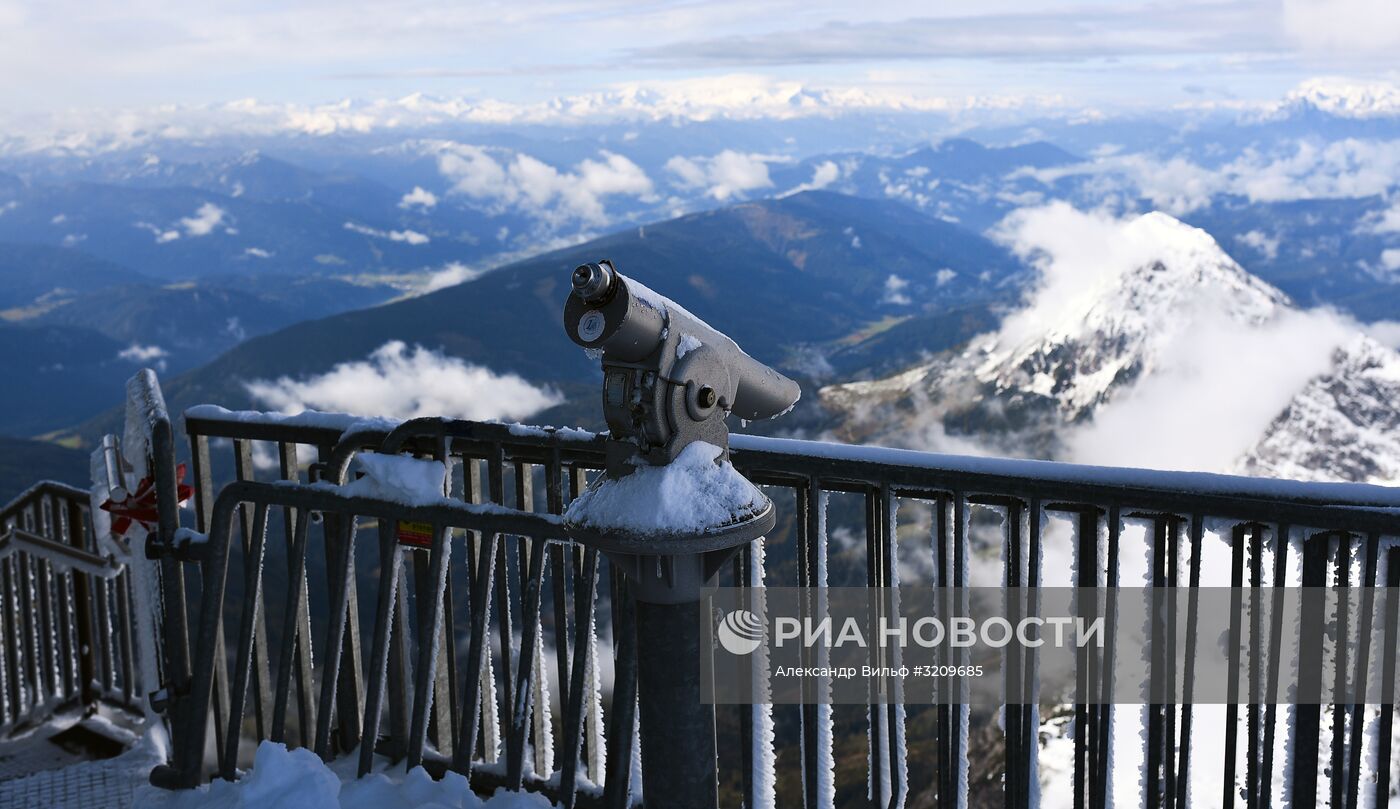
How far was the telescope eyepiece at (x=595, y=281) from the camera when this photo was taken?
2.78 meters

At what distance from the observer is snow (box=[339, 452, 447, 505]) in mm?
4656

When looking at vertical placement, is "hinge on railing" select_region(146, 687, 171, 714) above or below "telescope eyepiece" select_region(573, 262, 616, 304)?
below

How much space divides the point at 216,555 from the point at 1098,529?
A: 399 cm

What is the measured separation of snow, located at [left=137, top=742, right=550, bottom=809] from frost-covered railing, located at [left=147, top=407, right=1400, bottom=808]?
0.43ft

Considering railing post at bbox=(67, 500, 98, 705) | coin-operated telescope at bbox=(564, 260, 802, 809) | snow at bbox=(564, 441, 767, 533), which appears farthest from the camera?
railing post at bbox=(67, 500, 98, 705)

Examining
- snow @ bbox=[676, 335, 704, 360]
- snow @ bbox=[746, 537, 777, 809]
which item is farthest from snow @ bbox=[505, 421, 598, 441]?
snow @ bbox=[676, 335, 704, 360]

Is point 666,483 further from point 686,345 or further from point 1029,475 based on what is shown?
point 1029,475

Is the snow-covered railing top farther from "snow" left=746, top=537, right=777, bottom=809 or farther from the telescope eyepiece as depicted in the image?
the telescope eyepiece

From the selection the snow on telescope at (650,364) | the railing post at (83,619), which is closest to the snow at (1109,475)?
the snow on telescope at (650,364)

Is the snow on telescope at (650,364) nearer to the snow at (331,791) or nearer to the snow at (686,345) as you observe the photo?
the snow at (686,345)

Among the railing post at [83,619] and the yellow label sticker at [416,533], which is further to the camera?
the railing post at [83,619]

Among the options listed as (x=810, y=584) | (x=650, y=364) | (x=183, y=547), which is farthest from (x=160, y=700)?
(x=650, y=364)

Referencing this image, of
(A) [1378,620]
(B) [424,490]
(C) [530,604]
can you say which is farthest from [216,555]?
(A) [1378,620]

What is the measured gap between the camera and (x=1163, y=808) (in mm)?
3770
